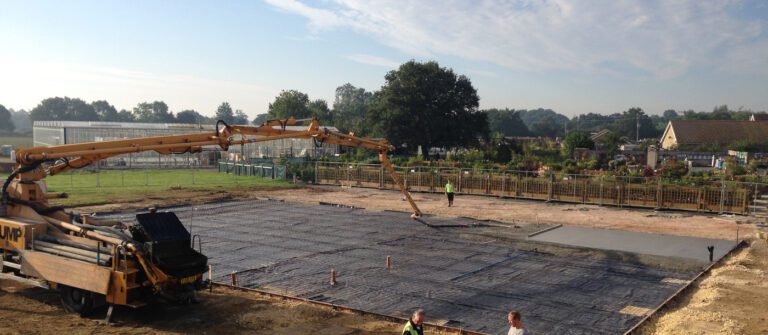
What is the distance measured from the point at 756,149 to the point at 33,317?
8401 centimetres

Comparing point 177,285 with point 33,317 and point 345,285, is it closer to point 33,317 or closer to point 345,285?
point 33,317

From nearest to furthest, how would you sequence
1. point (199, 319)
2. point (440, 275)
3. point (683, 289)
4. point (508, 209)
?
point (199, 319) → point (683, 289) → point (440, 275) → point (508, 209)

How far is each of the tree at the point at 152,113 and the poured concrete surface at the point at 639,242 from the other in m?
181

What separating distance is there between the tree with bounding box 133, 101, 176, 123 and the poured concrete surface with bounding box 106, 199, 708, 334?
17684 centimetres

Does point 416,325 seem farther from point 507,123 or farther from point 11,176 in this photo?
point 507,123

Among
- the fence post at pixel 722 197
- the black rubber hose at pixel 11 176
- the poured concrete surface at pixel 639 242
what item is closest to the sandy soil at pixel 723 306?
the poured concrete surface at pixel 639 242

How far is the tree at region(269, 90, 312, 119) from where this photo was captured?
113125 millimetres

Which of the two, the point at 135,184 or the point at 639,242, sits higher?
the point at 135,184

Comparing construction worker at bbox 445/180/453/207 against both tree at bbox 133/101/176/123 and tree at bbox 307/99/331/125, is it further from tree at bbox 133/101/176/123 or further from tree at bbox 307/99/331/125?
tree at bbox 133/101/176/123

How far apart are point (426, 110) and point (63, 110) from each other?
156226 mm

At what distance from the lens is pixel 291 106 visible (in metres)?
113

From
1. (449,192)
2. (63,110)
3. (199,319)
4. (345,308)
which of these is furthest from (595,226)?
(63,110)

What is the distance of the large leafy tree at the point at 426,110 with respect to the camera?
2635 inches

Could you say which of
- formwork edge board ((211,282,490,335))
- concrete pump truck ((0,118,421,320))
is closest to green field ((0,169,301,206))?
concrete pump truck ((0,118,421,320))
